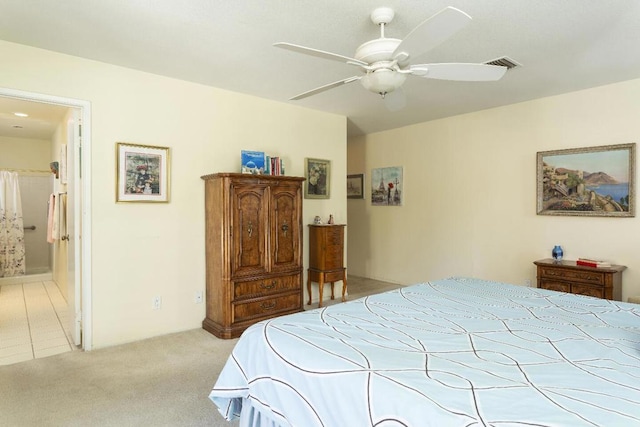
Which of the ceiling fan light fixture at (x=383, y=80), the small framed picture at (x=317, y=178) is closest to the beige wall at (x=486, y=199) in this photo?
the small framed picture at (x=317, y=178)

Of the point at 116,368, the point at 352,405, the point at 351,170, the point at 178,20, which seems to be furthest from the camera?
the point at 351,170

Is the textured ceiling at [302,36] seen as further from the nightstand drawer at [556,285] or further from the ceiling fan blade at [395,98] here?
the nightstand drawer at [556,285]

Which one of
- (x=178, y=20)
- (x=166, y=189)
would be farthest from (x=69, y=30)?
(x=166, y=189)

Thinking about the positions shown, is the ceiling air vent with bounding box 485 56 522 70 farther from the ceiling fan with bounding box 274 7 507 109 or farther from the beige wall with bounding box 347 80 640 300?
the beige wall with bounding box 347 80 640 300

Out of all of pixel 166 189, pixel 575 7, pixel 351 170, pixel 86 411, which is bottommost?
pixel 86 411

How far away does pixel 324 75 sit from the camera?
11.1 ft

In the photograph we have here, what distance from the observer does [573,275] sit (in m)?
3.61

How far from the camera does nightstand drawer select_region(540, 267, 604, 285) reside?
3.46 metres

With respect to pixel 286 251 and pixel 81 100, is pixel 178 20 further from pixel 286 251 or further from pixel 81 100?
pixel 286 251

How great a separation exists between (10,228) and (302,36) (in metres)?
6.05

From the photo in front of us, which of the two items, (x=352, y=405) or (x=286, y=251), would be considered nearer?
(x=352, y=405)

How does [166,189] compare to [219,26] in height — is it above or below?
below

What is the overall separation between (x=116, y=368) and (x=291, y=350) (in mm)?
2054

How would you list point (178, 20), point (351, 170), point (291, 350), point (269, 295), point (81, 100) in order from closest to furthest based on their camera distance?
point (291, 350)
point (178, 20)
point (81, 100)
point (269, 295)
point (351, 170)
